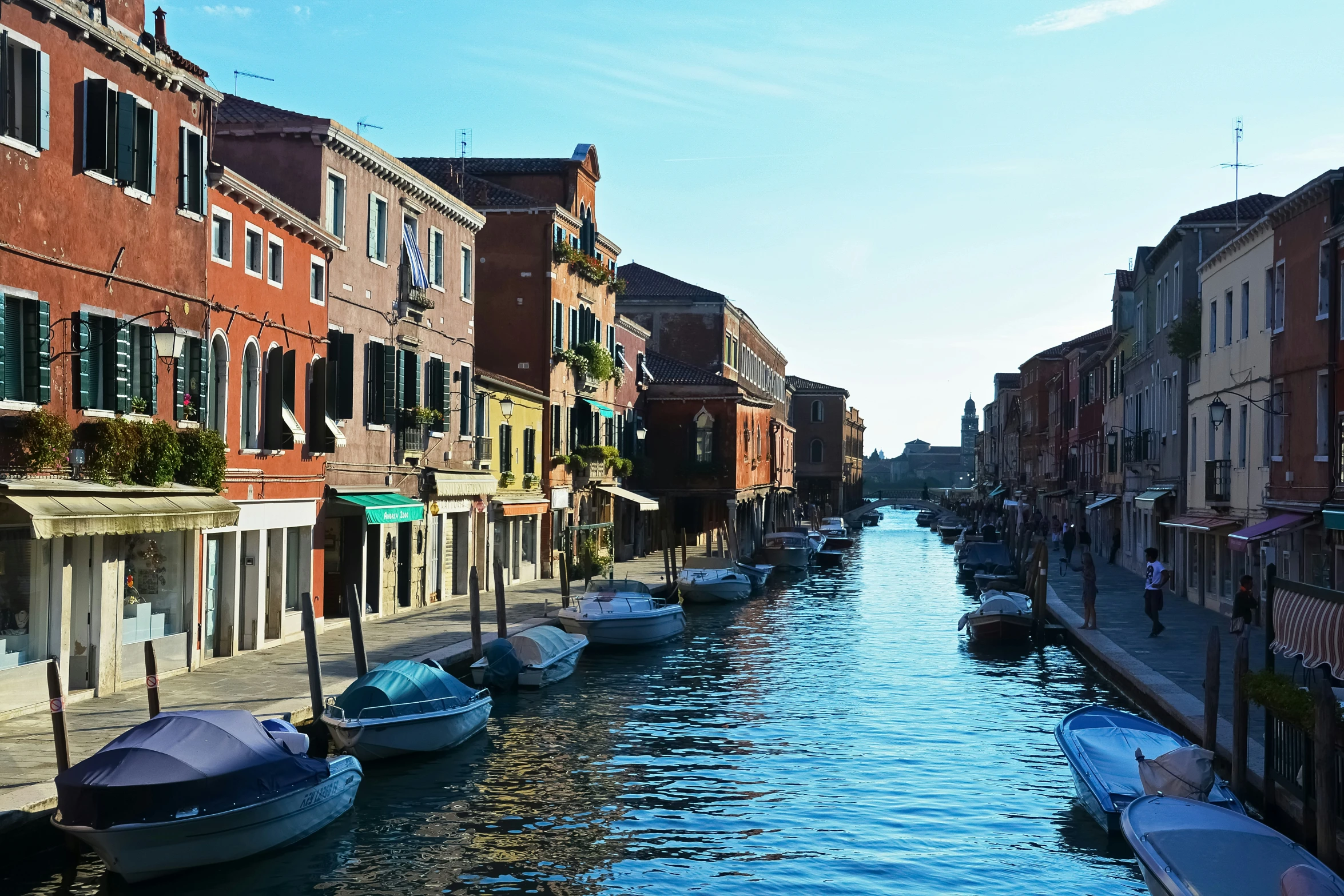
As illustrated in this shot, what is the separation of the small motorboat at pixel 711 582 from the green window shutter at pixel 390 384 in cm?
1181

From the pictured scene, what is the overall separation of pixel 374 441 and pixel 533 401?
438 inches

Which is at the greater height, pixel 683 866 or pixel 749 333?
pixel 749 333

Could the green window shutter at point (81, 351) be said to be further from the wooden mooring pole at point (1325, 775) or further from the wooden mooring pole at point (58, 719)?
the wooden mooring pole at point (1325, 775)

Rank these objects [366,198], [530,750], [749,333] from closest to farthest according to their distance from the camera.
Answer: [530,750] → [366,198] → [749,333]

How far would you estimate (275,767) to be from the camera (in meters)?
12.4

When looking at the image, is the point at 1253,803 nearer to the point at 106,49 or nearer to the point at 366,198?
the point at 106,49

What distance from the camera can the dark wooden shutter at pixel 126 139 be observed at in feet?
53.7

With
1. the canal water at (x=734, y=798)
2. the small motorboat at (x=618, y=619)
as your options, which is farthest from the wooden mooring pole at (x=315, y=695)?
the small motorboat at (x=618, y=619)

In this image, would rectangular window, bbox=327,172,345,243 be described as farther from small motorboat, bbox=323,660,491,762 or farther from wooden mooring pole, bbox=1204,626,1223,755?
wooden mooring pole, bbox=1204,626,1223,755

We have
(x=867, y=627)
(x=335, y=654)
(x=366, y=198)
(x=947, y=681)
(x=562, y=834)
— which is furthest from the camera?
(x=867, y=627)

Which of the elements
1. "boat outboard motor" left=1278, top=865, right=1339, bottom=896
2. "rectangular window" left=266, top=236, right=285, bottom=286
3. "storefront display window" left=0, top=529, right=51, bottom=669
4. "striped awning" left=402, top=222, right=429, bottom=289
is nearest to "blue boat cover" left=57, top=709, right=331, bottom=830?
"storefront display window" left=0, top=529, right=51, bottom=669

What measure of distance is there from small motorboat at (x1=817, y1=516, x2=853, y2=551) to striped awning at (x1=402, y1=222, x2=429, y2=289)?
34974 mm

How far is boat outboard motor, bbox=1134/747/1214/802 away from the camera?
12.1 m

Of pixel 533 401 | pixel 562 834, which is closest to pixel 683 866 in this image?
pixel 562 834
